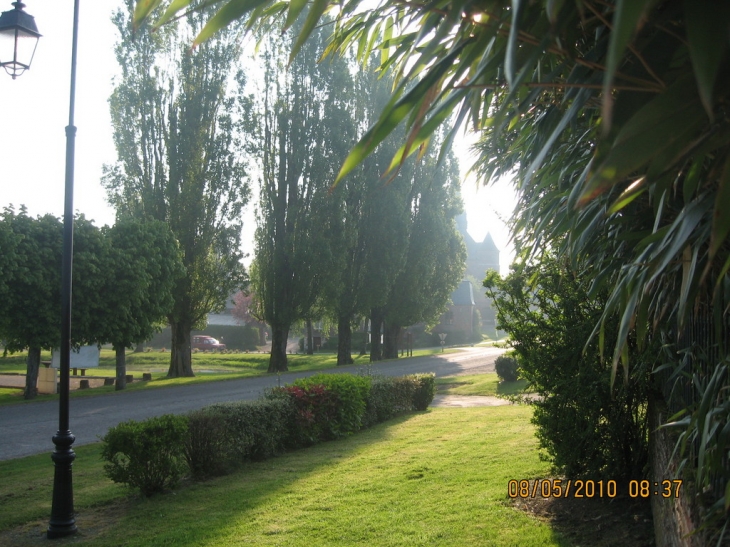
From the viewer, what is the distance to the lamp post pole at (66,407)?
21.9 ft

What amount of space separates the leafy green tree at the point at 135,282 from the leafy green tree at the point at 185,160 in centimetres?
234

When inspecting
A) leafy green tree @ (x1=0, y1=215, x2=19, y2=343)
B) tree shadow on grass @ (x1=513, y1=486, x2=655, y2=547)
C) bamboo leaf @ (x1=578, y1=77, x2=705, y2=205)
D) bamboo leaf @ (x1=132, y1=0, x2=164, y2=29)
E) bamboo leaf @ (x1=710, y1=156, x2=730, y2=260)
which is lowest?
tree shadow on grass @ (x1=513, y1=486, x2=655, y2=547)

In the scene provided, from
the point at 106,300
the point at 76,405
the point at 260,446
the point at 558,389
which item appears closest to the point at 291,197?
the point at 106,300

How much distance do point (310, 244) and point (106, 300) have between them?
1033cm

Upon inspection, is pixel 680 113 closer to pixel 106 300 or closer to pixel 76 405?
pixel 76 405

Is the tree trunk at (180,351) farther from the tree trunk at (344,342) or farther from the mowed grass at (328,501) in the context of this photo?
the mowed grass at (328,501)

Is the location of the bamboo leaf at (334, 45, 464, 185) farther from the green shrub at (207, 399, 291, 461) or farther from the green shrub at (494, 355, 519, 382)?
the green shrub at (494, 355, 519, 382)

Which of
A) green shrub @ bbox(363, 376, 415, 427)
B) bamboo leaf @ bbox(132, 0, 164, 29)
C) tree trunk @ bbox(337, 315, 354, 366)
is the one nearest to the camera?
bamboo leaf @ bbox(132, 0, 164, 29)

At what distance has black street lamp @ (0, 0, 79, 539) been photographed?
6.68m

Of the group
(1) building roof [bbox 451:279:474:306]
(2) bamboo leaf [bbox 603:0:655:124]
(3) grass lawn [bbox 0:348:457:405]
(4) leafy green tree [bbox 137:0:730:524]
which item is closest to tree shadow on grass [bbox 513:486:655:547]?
(4) leafy green tree [bbox 137:0:730:524]

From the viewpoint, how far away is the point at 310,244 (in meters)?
29.9

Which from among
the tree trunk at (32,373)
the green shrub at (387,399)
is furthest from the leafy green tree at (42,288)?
the green shrub at (387,399)

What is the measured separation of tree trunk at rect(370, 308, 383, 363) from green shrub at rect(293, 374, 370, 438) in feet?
79.1

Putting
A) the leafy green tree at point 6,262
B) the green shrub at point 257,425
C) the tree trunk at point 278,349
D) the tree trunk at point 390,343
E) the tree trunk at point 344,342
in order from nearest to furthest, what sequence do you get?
the green shrub at point 257,425, the leafy green tree at point 6,262, the tree trunk at point 278,349, the tree trunk at point 344,342, the tree trunk at point 390,343
